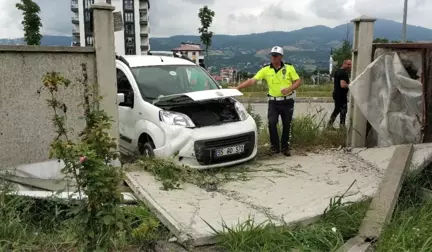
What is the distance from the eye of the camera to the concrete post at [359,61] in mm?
6816

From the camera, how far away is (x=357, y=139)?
23.2 ft

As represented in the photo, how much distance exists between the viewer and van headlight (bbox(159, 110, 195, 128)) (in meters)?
5.69

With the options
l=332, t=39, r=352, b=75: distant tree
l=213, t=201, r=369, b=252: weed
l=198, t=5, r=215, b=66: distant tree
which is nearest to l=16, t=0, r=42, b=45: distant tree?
l=198, t=5, r=215, b=66: distant tree

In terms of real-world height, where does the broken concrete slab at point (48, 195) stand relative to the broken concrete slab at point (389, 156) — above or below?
below

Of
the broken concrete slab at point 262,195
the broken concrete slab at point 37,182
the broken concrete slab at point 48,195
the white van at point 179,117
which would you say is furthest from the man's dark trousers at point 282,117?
the broken concrete slab at point 37,182

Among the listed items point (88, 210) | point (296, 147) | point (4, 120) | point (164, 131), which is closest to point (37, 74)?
point (4, 120)

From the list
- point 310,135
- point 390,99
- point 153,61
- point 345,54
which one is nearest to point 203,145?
point 153,61

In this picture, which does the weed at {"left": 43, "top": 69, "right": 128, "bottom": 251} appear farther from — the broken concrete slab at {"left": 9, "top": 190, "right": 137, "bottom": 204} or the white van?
the white van

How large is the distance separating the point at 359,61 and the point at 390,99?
954mm

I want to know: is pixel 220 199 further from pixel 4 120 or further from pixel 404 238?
pixel 4 120

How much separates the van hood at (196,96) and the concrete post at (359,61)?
2344 millimetres

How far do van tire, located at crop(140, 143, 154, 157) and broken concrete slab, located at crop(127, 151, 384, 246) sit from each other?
490 mm

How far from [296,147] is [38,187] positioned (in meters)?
4.27

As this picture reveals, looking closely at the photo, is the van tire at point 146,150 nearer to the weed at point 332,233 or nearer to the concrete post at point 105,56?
the concrete post at point 105,56
